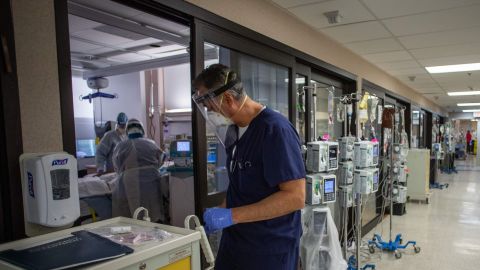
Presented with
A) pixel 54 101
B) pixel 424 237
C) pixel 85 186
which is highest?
pixel 54 101

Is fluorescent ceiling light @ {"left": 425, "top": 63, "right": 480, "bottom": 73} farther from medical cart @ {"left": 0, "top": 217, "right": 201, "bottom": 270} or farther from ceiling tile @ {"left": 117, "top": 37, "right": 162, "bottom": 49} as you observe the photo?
medical cart @ {"left": 0, "top": 217, "right": 201, "bottom": 270}

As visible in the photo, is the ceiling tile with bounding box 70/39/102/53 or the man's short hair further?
the ceiling tile with bounding box 70/39/102/53

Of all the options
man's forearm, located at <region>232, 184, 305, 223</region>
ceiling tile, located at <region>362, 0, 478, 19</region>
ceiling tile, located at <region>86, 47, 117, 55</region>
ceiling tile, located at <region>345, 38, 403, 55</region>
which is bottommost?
man's forearm, located at <region>232, 184, 305, 223</region>

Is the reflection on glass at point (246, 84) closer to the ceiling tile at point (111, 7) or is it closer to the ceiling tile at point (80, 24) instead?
the ceiling tile at point (111, 7)

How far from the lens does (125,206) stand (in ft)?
12.5

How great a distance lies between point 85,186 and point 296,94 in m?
2.55

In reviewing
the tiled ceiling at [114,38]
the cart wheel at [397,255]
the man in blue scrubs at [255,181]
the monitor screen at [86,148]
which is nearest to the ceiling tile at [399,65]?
the cart wheel at [397,255]

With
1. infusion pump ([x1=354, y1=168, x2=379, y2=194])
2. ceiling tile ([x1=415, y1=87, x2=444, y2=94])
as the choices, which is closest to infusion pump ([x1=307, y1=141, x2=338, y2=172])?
infusion pump ([x1=354, y1=168, x2=379, y2=194])

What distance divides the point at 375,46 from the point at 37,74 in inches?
150

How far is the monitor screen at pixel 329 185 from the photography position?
2842 mm

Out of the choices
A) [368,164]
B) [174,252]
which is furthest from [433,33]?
[174,252]

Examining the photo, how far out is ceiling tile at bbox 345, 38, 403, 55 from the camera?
12.6 feet

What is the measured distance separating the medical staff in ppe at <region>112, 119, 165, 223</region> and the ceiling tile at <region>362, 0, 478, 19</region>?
2.68 metres

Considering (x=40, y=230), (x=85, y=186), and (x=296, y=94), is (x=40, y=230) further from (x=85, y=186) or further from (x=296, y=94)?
(x=85, y=186)
